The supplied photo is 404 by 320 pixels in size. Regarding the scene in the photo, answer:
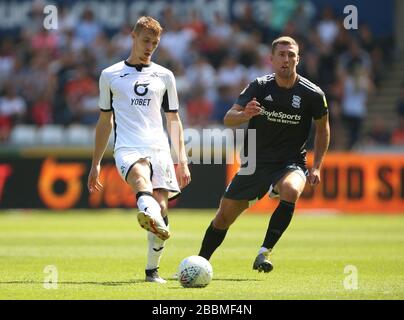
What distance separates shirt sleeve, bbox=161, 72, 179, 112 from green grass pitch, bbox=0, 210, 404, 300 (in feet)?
5.79

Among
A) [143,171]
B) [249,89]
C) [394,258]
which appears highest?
[249,89]

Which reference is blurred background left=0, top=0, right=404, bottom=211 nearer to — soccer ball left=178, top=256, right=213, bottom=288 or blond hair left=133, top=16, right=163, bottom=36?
blond hair left=133, top=16, right=163, bottom=36

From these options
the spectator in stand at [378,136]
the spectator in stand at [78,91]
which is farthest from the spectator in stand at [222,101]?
the spectator in stand at [378,136]

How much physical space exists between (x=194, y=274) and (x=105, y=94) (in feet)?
7.01

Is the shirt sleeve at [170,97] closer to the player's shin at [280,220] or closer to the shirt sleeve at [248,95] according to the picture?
the shirt sleeve at [248,95]

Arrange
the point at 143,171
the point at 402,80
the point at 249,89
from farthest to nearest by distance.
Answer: the point at 402,80 → the point at 249,89 → the point at 143,171

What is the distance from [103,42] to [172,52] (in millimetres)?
A: 1860

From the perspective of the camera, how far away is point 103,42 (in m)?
26.2

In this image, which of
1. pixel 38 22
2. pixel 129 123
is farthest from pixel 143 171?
pixel 38 22

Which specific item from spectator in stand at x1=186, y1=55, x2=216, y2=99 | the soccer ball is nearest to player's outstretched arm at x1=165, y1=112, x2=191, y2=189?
the soccer ball

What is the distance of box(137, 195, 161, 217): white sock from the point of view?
9.45m
